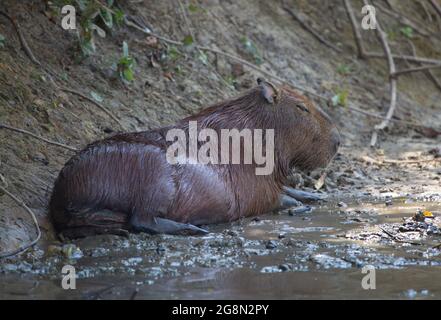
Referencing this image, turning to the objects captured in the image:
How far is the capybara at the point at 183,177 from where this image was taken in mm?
4785

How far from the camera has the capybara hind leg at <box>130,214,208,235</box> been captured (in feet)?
15.8

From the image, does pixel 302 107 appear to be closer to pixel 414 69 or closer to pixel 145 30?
pixel 145 30

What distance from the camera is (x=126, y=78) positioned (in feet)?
22.2

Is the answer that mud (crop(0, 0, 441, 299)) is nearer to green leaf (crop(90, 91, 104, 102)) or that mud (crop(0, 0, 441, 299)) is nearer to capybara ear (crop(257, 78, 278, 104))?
green leaf (crop(90, 91, 104, 102))

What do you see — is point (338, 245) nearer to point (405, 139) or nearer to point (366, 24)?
point (405, 139)

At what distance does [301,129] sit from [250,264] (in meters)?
1.92

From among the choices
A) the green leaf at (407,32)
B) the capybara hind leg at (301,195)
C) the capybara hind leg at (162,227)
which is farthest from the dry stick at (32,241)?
the green leaf at (407,32)

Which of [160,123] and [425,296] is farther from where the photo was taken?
[160,123]

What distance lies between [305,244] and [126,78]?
2.77 metres

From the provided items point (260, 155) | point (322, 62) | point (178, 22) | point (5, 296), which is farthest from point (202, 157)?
point (322, 62)

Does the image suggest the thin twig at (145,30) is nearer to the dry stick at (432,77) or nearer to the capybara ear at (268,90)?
the capybara ear at (268,90)

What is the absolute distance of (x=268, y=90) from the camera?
18.9 feet

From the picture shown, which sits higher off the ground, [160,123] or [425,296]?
[160,123]

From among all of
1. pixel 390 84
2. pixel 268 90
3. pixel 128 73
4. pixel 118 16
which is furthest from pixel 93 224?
pixel 390 84
